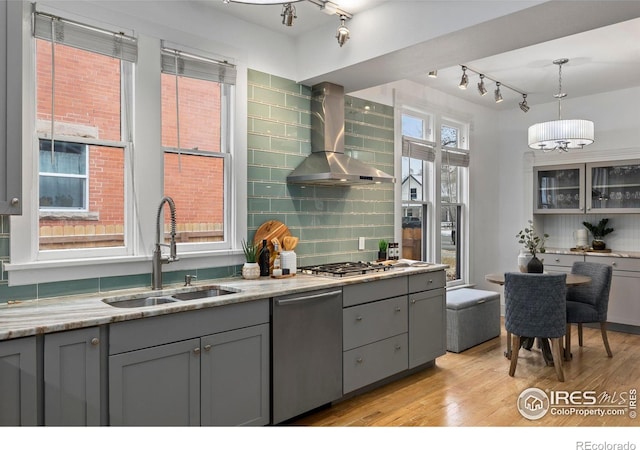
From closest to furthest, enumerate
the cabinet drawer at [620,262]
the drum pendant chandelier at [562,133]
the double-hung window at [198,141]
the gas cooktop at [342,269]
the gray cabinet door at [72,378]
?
the gray cabinet door at [72,378]
the double-hung window at [198,141]
the gas cooktop at [342,269]
the drum pendant chandelier at [562,133]
the cabinet drawer at [620,262]

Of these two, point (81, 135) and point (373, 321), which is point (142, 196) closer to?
point (81, 135)

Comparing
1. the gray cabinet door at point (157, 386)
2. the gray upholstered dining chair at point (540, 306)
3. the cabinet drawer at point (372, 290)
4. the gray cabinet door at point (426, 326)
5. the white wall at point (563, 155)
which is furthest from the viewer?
the white wall at point (563, 155)

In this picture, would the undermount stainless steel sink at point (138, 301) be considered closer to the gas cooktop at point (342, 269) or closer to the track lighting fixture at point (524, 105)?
the gas cooktop at point (342, 269)

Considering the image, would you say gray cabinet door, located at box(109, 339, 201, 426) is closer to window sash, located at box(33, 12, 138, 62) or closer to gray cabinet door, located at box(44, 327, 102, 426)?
gray cabinet door, located at box(44, 327, 102, 426)

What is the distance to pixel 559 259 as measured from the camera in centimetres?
585

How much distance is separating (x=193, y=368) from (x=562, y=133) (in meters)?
4.01

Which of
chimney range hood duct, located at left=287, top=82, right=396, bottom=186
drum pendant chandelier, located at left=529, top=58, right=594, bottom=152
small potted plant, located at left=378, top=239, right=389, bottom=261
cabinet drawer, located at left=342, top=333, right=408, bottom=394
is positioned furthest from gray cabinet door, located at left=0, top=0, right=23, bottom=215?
drum pendant chandelier, located at left=529, top=58, right=594, bottom=152

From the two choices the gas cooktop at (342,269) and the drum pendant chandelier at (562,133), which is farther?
the drum pendant chandelier at (562,133)

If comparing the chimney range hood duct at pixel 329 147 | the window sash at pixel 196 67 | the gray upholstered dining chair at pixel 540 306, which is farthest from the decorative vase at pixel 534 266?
the window sash at pixel 196 67

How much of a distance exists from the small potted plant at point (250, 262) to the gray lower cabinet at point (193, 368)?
0.63 metres

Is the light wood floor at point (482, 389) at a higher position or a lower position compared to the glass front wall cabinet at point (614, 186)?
lower

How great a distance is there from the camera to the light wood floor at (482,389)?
3109mm

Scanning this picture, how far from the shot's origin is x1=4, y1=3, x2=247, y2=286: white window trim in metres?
2.55

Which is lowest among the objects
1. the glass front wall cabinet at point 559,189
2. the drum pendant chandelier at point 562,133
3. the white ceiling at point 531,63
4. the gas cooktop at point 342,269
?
the gas cooktop at point 342,269
